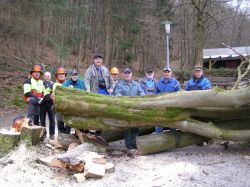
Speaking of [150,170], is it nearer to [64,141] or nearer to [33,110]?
[64,141]

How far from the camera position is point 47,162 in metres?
6.53

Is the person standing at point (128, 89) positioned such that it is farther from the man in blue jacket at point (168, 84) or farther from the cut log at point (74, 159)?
the cut log at point (74, 159)

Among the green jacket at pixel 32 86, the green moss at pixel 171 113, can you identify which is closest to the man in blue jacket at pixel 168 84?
the green moss at pixel 171 113

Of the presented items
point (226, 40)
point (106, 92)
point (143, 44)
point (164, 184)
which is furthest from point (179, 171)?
point (226, 40)

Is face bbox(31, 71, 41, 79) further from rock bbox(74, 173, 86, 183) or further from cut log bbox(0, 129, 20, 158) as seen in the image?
rock bbox(74, 173, 86, 183)

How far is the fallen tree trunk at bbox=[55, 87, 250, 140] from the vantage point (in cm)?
717

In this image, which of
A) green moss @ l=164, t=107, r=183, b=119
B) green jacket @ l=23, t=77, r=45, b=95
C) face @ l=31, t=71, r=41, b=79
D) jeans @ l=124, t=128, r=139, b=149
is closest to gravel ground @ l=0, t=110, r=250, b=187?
jeans @ l=124, t=128, r=139, b=149

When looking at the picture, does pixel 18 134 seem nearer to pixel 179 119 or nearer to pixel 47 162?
pixel 47 162

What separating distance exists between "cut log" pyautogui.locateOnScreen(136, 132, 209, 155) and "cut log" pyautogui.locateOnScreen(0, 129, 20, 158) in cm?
225

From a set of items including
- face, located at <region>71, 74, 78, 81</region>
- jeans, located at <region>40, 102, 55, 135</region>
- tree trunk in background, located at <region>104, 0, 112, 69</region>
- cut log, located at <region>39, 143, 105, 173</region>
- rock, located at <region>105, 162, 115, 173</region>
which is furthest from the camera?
tree trunk in background, located at <region>104, 0, 112, 69</region>

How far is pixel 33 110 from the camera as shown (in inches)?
339

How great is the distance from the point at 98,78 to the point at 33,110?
1621mm

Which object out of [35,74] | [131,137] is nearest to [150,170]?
[131,137]

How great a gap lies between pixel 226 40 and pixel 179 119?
4759 centimetres
